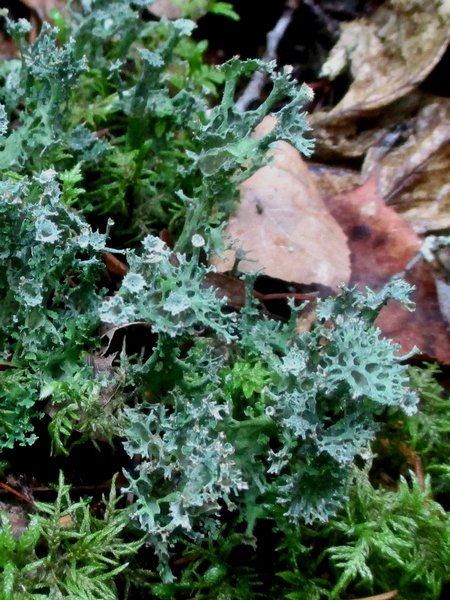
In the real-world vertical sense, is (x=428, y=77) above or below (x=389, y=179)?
above

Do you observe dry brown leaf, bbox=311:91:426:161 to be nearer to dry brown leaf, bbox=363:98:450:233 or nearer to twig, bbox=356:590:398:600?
dry brown leaf, bbox=363:98:450:233

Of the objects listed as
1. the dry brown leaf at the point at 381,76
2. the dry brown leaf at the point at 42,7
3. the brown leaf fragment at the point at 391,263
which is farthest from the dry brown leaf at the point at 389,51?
the dry brown leaf at the point at 42,7

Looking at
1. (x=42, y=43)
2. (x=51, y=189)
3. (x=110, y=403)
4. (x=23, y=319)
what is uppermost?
(x=42, y=43)

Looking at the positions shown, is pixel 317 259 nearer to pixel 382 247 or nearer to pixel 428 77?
pixel 382 247

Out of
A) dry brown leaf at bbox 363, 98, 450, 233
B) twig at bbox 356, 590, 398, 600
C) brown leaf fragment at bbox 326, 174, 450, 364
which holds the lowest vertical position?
twig at bbox 356, 590, 398, 600

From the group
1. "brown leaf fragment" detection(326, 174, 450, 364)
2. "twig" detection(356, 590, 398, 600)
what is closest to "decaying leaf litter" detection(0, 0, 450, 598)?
"brown leaf fragment" detection(326, 174, 450, 364)

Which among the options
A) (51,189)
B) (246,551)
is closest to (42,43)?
(51,189)
